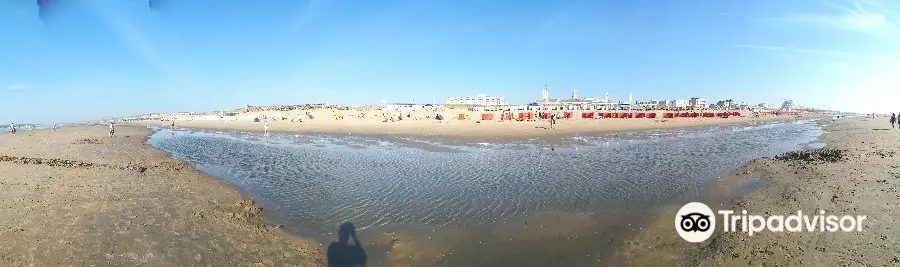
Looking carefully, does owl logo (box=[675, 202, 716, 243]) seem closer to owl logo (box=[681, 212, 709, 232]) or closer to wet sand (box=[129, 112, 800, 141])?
owl logo (box=[681, 212, 709, 232])

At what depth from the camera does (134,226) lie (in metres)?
7.46

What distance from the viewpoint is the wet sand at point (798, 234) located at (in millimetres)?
5977

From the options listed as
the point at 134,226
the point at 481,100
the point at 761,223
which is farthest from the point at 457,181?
the point at 481,100

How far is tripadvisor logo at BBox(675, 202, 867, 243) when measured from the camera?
23.9 ft

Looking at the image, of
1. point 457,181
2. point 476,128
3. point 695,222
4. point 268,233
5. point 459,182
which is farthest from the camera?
point 476,128

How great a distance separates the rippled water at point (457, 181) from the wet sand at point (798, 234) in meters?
1.63

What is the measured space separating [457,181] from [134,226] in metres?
8.34

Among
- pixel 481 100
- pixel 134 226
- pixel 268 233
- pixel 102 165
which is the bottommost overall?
pixel 268 233

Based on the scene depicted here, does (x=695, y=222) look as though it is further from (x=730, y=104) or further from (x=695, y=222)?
(x=730, y=104)

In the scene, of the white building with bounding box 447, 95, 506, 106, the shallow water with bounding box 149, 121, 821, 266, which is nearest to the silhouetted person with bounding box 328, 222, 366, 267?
the shallow water with bounding box 149, 121, 821, 266

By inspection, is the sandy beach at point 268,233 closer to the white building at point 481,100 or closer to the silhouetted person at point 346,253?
the silhouetted person at point 346,253

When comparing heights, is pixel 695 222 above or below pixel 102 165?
below

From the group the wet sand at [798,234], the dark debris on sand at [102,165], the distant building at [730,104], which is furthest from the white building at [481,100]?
the wet sand at [798,234]

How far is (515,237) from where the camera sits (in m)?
7.61
